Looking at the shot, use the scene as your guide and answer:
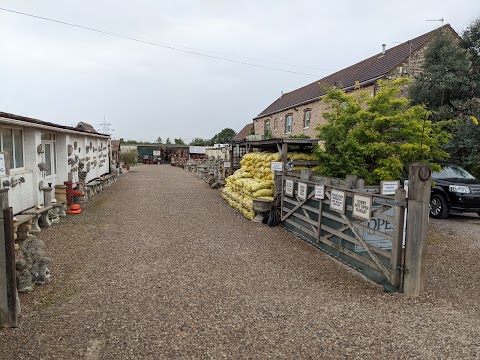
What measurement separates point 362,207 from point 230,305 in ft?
8.74

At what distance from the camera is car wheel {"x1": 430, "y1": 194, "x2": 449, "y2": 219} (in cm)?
1077

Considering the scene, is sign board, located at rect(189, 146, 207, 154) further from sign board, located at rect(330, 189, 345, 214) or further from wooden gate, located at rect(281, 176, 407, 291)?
sign board, located at rect(330, 189, 345, 214)

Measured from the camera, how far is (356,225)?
6.09m

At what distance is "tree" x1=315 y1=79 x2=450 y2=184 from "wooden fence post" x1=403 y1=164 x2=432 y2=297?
337 centimetres

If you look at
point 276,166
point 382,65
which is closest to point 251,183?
point 276,166

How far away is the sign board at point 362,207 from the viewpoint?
5652 mm

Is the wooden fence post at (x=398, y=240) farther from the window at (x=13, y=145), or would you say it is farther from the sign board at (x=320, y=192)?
the window at (x=13, y=145)

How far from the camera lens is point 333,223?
6973mm

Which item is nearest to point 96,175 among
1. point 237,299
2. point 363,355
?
point 237,299

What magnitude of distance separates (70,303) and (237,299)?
6.84 feet

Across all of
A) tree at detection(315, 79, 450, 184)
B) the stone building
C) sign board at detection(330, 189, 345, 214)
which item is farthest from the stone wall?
sign board at detection(330, 189, 345, 214)

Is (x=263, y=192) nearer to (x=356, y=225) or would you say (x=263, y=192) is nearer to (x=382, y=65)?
(x=356, y=225)

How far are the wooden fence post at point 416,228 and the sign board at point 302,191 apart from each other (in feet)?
10.8

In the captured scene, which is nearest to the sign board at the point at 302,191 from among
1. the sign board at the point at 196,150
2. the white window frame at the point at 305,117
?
the white window frame at the point at 305,117
